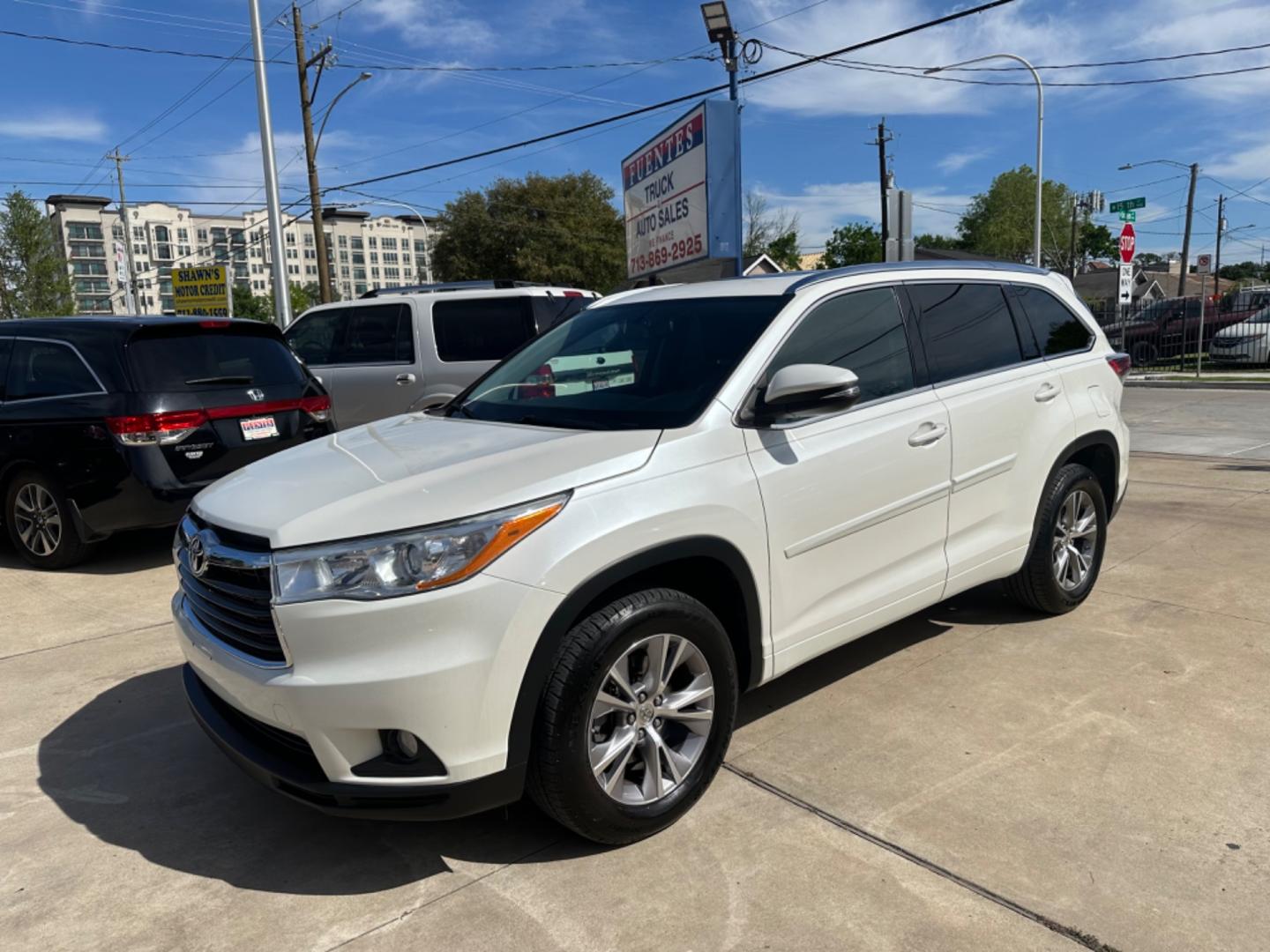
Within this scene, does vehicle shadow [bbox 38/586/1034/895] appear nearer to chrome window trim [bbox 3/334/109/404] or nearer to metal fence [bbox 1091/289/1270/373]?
chrome window trim [bbox 3/334/109/404]

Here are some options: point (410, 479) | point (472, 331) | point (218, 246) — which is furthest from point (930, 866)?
point (218, 246)

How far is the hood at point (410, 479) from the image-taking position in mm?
2533

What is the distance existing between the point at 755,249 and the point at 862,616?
54174 millimetres

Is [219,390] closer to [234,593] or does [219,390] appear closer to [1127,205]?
[234,593]

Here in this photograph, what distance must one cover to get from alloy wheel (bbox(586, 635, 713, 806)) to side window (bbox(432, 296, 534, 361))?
20.8ft

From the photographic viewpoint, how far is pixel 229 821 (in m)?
3.11

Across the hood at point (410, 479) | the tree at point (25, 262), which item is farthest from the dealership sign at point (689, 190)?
the tree at point (25, 262)

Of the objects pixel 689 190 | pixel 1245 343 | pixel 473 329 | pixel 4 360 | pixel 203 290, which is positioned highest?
pixel 203 290

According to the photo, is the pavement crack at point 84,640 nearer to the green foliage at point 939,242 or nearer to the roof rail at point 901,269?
the roof rail at point 901,269

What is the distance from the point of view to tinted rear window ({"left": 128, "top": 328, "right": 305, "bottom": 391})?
239 inches

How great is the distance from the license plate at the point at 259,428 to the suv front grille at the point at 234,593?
3.55 meters

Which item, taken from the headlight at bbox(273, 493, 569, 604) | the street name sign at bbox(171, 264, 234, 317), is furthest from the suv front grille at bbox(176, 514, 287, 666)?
the street name sign at bbox(171, 264, 234, 317)

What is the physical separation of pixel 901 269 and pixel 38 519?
588 cm

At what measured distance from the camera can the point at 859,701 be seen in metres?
3.80
